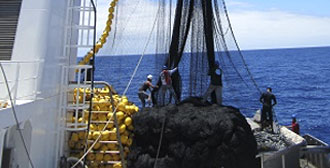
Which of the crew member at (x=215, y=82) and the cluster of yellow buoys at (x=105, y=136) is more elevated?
the crew member at (x=215, y=82)

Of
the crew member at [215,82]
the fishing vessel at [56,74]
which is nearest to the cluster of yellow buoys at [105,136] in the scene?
the fishing vessel at [56,74]

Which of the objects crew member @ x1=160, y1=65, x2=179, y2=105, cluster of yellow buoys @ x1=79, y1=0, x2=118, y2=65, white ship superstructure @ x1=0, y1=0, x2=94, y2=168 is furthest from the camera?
cluster of yellow buoys @ x1=79, y1=0, x2=118, y2=65

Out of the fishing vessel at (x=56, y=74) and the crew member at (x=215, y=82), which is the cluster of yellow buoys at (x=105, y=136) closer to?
the fishing vessel at (x=56, y=74)

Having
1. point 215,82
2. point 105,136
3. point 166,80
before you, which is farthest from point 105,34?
point 215,82

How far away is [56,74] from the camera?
22.3ft

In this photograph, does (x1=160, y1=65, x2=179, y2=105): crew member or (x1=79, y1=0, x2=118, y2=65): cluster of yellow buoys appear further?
(x1=79, y1=0, x2=118, y2=65): cluster of yellow buoys

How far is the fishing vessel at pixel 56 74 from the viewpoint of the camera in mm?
5438

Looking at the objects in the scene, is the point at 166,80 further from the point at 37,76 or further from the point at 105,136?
the point at 37,76

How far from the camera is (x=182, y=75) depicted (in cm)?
827

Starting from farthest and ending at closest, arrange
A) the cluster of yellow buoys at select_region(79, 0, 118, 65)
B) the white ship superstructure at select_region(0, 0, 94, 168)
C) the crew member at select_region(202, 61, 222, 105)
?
1. the cluster of yellow buoys at select_region(79, 0, 118, 65)
2. the crew member at select_region(202, 61, 222, 105)
3. the white ship superstructure at select_region(0, 0, 94, 168)

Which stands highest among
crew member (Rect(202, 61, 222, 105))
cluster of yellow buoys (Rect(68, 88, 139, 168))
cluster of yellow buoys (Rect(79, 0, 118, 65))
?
cluster of yellow buoys (Rect(79, 0, 118, 65))

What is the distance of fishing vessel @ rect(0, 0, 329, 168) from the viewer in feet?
17.8

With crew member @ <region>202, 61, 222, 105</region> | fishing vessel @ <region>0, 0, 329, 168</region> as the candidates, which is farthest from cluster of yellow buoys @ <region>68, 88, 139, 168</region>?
crew member @ <region>202, 61, 222, 105</region>

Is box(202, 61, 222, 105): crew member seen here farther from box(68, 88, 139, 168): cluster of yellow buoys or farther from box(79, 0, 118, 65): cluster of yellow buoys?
box(79, 0, 118, 65): cluster of yellow buoys
